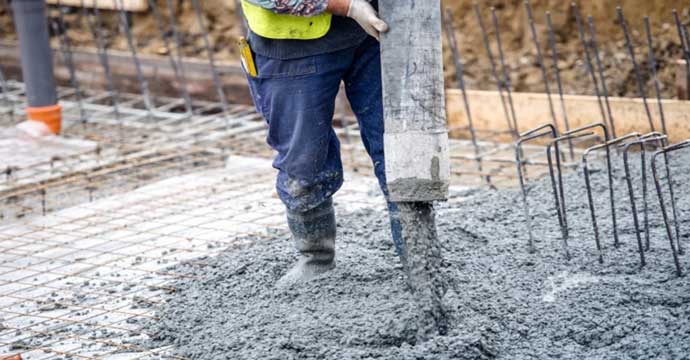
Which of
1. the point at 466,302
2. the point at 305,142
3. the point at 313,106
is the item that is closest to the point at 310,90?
the point at 313,106

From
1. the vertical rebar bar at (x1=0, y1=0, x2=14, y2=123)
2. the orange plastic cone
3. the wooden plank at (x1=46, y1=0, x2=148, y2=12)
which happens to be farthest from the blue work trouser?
the wooden plank at (x1=46, y1=0, x2=148, y2=12)

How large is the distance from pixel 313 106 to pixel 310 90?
0.06 meters

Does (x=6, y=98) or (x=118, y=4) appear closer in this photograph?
(x=6, y=98)

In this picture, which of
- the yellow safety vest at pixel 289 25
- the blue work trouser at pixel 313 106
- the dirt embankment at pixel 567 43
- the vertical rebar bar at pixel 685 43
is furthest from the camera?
the dirt embankment at pixel 567 43

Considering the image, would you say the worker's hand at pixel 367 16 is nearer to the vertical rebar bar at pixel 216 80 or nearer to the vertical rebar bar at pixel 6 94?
the vertical rebar bar at pixel 216 80

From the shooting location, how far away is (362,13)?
127 inches

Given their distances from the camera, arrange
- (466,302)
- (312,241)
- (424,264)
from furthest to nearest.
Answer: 1. (312,241)
2. (466,302)
3. (424,264)

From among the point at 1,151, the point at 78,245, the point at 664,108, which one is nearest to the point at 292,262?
the point at 78,245

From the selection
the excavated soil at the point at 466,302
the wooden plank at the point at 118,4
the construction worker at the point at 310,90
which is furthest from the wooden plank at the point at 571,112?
the wooden plank at the point at 118,4

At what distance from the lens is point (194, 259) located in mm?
4727

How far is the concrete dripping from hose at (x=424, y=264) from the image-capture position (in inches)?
129

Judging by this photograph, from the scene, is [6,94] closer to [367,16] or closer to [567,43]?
[567,43]

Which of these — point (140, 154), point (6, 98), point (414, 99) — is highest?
point (6, 98)

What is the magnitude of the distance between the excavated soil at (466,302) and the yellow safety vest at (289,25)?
0.96 metres
